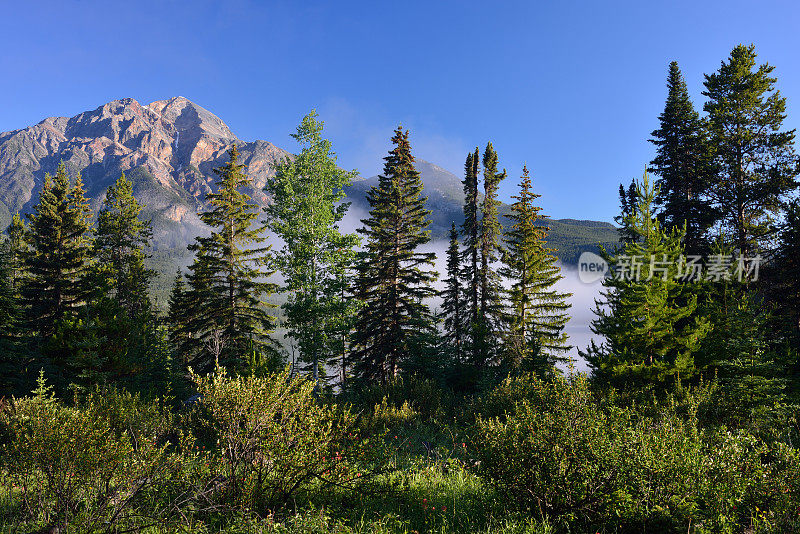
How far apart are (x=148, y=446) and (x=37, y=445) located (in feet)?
3.83

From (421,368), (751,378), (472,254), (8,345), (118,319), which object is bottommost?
(421,368)

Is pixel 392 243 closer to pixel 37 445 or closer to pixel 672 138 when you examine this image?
pixel 672 138

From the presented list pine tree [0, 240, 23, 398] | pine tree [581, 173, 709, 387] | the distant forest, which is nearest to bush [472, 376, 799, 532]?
the distant forest

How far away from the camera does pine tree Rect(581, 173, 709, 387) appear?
1246cm

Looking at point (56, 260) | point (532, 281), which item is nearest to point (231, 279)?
point (56, 260)

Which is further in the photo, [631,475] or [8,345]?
[8,345]

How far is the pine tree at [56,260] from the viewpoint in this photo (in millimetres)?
24594

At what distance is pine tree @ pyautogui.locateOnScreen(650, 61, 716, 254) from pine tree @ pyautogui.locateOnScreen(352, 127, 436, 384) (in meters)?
13.9

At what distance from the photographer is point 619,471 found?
4.49 meters

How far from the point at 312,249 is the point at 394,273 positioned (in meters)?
6.81

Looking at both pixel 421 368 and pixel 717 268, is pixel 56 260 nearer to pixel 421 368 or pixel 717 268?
pixel 421 368

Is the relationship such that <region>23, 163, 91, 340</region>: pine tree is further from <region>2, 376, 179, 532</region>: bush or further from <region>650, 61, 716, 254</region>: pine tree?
<region>650, 61, 716, 254</region>: pine tree

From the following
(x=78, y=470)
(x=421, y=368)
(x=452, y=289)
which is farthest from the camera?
(x=452, y=289)

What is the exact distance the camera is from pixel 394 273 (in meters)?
24.4
